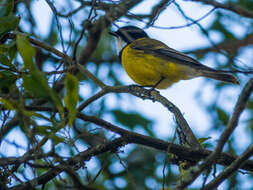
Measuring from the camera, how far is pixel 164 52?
218 inches

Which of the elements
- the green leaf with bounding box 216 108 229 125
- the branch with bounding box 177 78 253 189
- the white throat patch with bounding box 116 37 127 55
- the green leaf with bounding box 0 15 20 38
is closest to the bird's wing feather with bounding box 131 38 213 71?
the white throat patch with bounding box 116 37 127 55

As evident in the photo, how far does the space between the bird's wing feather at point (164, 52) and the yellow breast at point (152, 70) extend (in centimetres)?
7

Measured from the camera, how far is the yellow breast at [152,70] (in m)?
5.33

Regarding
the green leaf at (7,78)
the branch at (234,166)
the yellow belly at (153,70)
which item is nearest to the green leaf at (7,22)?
the green leaf at (7,78)

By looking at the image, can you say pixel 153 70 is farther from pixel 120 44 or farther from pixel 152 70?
pixel 120 44

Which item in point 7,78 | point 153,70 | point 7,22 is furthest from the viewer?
point 153,70

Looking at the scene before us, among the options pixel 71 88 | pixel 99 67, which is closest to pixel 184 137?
pixel 71 88

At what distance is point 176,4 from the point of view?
12.3 ft

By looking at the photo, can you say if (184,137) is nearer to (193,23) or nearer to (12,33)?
(193,23)

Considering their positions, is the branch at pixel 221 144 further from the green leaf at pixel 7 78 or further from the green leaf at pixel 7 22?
the green leaf at pixel 7 22

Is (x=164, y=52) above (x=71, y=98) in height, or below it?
above

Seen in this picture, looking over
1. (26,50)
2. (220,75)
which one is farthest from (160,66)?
(26,50)

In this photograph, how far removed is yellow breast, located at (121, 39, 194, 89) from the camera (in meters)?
5.33

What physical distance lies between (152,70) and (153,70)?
0.05 ft
